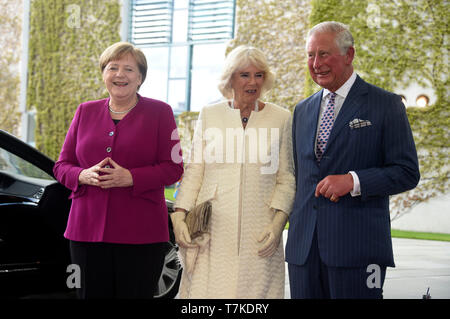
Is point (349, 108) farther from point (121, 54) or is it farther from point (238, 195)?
point (121, 54)

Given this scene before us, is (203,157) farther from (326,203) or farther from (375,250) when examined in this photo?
Answer: (375,250)

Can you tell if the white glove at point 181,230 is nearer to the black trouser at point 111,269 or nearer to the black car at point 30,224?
the black trouser at point 111,269

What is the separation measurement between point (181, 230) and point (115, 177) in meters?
0.39

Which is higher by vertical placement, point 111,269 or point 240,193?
point 240,193

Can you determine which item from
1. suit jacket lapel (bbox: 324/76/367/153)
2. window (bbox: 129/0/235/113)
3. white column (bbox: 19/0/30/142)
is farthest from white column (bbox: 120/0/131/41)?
suit jacket lapel (bbox: 324/76/367/153)

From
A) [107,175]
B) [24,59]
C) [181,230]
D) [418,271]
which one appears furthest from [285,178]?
[24,59]

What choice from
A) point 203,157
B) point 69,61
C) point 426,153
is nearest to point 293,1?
point 426,153

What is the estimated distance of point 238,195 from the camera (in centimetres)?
238

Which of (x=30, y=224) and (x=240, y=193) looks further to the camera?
(x=30, y=224)

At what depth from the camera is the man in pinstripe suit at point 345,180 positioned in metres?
2.01

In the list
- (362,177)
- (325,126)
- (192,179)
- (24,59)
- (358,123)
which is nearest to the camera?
(362,177)

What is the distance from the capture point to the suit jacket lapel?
6.91 ft

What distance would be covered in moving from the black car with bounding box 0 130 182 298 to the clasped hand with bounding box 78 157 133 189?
3.67ft
